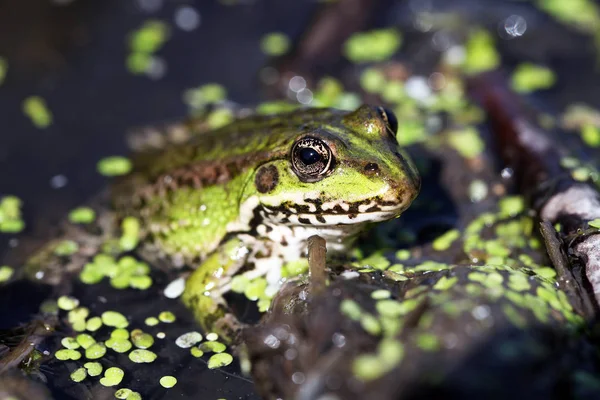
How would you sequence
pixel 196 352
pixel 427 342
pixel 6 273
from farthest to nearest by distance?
1. pixel 6 273
2. pixel 196 352
3. pixel 427 342

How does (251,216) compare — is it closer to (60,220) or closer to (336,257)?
(336,257)

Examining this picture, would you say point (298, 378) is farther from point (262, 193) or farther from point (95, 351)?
point (95, 351)

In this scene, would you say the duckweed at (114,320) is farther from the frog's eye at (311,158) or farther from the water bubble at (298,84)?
the water bubble at (298,84)

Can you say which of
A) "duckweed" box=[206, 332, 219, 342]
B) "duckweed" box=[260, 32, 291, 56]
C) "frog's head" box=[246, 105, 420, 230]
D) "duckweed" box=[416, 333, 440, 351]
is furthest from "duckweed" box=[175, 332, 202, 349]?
"duckweed" box=[260, 32, 291, 56]

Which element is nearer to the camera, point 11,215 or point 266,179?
point 266,179

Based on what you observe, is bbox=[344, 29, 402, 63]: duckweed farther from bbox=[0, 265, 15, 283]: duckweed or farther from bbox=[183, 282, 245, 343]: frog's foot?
bbox=[0, 265, 15, 283]: duckweed

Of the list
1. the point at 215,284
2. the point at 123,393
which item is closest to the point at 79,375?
the point at 123,393

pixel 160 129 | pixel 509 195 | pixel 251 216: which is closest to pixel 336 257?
pixel 251 216
